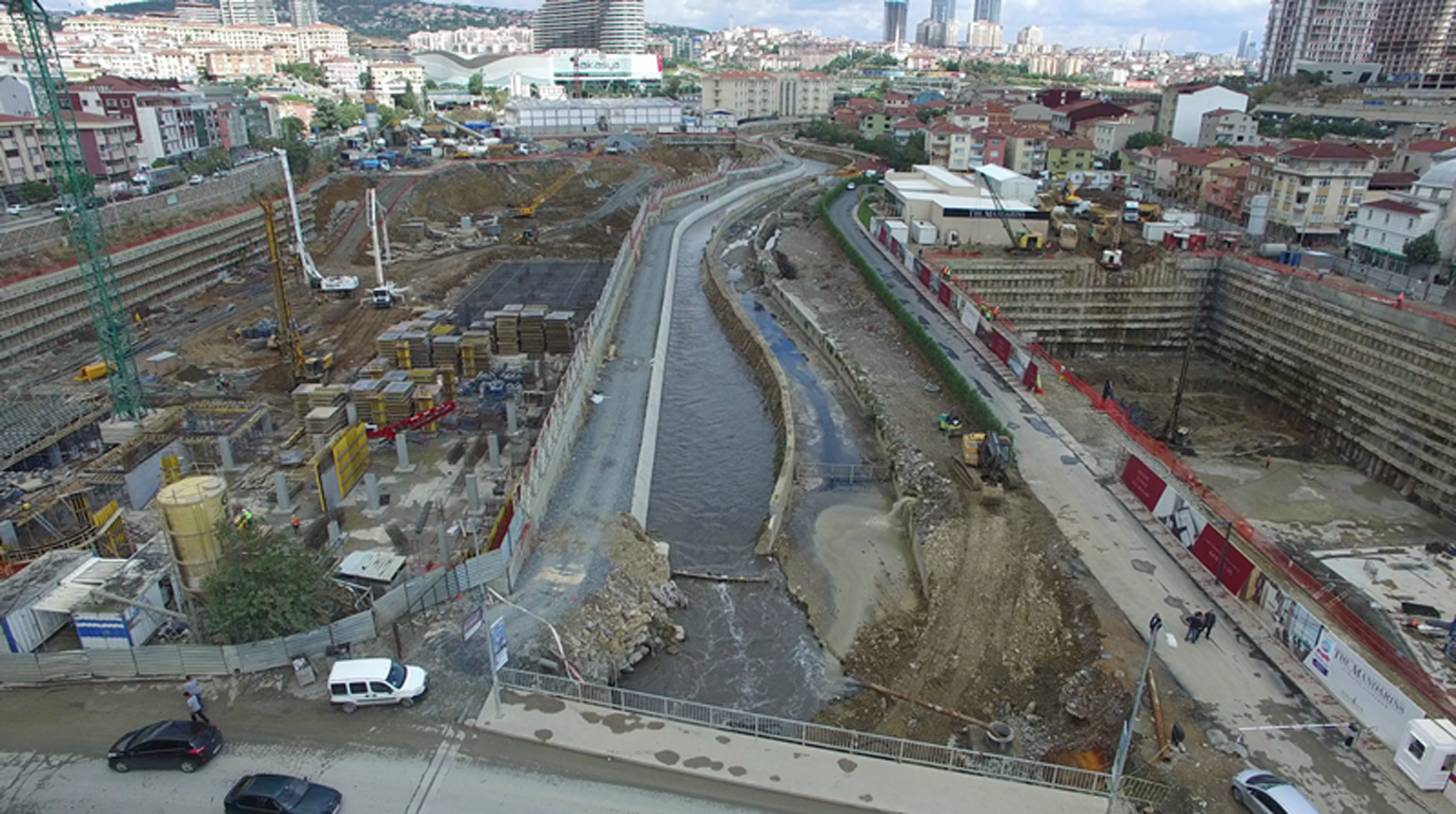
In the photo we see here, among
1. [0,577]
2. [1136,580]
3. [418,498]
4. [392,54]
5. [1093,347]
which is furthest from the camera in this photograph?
[392,54]

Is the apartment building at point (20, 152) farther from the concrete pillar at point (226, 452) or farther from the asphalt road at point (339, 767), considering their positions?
the asphalt road at point (339, 767)

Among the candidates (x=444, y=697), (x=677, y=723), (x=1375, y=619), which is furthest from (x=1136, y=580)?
(x=444, y=697)

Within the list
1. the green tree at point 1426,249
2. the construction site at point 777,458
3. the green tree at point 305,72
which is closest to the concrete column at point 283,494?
the construction site at point 777,458

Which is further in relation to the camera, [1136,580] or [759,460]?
[759,460]

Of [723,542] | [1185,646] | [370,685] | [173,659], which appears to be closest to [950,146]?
[723,542]

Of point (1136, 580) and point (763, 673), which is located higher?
point (1136, 580)

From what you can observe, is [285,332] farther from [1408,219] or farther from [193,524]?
[1408,219]

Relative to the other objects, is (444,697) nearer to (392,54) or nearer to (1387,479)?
(1387,479)

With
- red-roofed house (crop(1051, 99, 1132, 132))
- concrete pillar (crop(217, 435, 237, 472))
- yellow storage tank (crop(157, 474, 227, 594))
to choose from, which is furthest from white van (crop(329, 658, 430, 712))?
red-roofed house (crop(1051, 99, 1132, 132))
